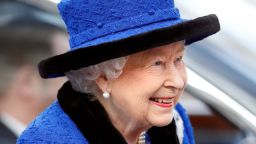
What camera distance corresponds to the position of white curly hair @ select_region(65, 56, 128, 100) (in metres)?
2.50

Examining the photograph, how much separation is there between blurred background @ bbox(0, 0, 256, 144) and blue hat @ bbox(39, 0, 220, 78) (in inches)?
12.9

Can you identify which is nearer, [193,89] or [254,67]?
[254,67]

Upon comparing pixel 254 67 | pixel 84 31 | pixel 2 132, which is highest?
pixel 84 31

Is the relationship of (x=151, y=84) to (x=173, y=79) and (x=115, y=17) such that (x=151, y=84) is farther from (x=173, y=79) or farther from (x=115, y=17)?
(x=115, y=17)

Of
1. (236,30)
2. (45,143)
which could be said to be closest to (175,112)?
(236,30)

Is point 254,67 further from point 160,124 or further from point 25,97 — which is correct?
point 25,97

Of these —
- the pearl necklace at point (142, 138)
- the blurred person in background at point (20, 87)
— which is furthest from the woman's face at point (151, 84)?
the blurred person in background at point (20, 87)

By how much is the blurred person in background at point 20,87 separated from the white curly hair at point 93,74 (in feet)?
3.76

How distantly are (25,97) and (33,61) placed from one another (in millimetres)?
190

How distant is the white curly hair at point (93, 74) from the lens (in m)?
2.50

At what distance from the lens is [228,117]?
3.10 meters

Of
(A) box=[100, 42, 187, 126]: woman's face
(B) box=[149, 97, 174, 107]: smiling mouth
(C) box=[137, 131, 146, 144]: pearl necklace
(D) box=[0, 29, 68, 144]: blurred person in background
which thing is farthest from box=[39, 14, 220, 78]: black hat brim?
(D) box=[0, 29, 68, 144]: blurred person in background

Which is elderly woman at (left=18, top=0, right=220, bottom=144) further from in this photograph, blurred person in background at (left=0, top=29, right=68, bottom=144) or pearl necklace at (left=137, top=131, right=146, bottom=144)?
blurred person in background at (left=0, top=29, right=68, bottom=144)

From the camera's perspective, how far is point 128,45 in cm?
237
